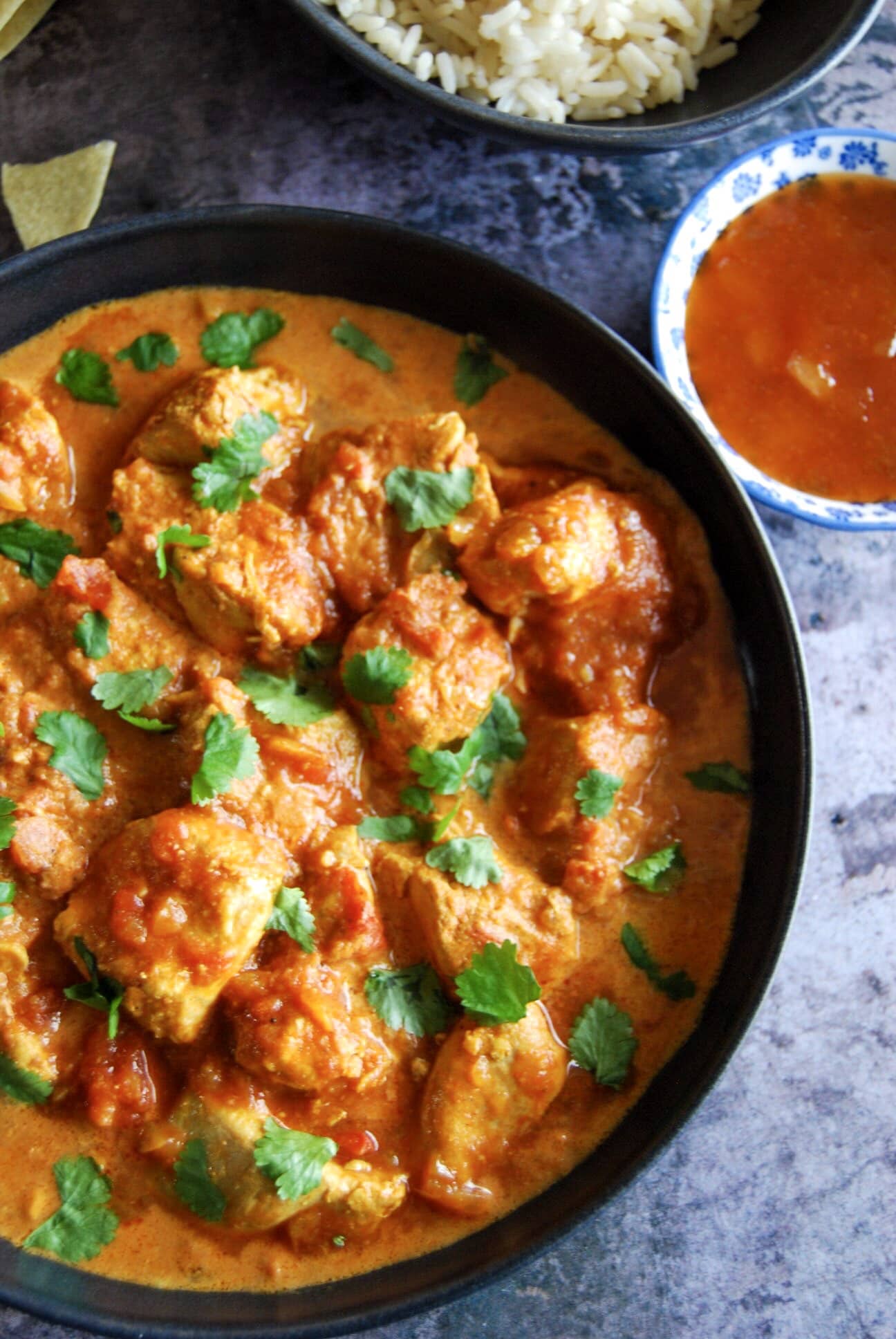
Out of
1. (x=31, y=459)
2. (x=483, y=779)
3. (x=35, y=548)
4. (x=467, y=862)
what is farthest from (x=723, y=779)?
(x=31, y=459)

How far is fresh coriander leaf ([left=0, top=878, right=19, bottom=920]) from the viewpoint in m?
3.70

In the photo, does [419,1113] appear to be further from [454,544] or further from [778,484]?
[778,484]

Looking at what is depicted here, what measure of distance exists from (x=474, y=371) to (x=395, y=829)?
5.12ft

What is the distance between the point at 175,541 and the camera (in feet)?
12.6

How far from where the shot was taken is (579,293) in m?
4.56

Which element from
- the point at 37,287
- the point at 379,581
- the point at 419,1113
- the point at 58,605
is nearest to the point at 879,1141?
the point at 419,1113

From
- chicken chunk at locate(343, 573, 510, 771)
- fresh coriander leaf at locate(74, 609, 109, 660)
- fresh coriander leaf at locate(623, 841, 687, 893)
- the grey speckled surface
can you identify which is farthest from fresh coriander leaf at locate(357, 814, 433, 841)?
the grey speckled surface

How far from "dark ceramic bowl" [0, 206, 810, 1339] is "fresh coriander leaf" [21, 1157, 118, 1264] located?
0.06 m

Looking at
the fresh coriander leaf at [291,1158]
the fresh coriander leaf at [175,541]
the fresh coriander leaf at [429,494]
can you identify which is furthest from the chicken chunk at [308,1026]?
the fresh coriander leaf at [429,494]

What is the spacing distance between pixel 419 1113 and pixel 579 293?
290cm

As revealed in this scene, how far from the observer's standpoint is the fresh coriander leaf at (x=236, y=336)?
13.5 feet

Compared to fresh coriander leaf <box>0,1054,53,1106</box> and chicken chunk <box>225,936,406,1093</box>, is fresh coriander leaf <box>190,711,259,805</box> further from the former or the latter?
fresh coriander leaf <box>0,1054,53,1106</box>

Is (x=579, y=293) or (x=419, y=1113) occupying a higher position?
(x=579, y=293)

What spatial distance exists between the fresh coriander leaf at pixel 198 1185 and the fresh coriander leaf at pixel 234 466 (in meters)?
1.94
